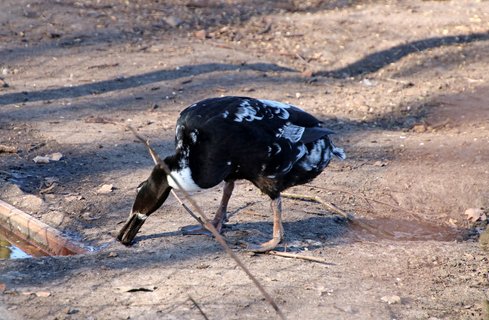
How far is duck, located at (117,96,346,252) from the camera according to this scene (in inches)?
198

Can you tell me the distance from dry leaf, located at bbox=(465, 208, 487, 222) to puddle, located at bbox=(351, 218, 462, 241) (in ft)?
0.73

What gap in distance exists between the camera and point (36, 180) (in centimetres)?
658

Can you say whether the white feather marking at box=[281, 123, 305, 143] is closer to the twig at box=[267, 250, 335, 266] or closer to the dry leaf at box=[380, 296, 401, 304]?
the twig at box=[267, 250, 335, 266]

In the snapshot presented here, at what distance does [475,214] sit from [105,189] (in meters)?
2.91

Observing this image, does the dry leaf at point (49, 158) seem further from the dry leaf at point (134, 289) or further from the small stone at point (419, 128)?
the small stone at point (419, 128)

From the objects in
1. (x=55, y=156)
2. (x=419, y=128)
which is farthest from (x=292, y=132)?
(x=419, y=128)

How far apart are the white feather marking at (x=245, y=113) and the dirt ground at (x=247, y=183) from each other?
2.86 ft

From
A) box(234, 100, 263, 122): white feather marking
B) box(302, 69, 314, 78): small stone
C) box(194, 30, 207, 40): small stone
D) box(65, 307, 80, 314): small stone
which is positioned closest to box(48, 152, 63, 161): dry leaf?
box(234, 100, 263, 122): white feather marking

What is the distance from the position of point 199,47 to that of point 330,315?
21.1 ft

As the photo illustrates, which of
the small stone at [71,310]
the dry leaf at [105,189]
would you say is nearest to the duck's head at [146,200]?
the small stone at [71,310]

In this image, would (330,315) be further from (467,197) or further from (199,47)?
(199,47)

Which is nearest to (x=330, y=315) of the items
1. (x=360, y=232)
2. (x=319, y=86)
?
(x=360, y=232)

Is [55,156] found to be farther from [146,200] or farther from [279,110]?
[279,110]

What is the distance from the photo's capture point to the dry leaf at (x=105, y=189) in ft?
21.0
